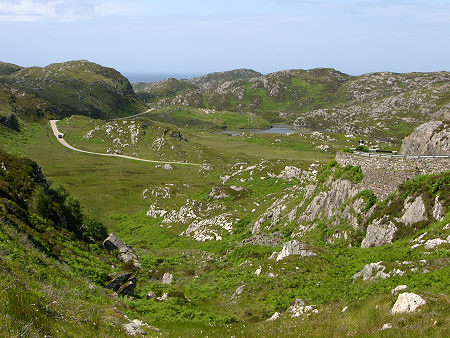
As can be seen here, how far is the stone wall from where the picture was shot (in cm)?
2961

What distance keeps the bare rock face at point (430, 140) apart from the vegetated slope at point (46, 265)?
136ft

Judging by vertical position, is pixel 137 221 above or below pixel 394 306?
below

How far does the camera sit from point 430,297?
1370 centimetres

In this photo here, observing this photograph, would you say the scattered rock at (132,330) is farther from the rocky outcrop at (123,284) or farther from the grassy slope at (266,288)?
the rocky outcrop at (123,284)

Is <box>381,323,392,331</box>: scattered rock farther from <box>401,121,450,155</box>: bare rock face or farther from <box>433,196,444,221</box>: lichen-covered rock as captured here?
<box>401,121,450,155</box>: bare rock face

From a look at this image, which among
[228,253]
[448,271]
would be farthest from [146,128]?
[448,271]

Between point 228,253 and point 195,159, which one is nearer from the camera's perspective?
point 228,253

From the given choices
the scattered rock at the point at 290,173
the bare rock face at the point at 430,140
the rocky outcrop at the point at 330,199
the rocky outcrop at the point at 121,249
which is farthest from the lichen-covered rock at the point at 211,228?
the bare rock face at the point at 430,140

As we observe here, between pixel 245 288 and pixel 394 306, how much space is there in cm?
1423

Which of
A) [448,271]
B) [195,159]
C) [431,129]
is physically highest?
[431,129]

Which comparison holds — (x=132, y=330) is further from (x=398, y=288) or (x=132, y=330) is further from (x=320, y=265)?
(x=320, y=265)

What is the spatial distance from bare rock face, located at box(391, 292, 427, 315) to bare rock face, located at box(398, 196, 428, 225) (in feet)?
45.6

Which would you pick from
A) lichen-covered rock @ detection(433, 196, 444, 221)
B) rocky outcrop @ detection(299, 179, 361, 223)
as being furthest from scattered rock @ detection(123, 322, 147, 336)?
rocky outcrop @ detection(299, 179, 361, 223)

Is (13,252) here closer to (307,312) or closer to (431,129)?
(307,312)
